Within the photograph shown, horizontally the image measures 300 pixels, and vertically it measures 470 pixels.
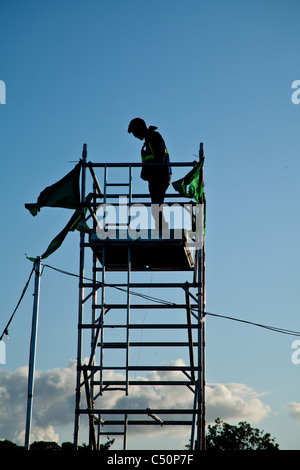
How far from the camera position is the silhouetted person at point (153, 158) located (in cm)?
1593

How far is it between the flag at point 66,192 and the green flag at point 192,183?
2024mm

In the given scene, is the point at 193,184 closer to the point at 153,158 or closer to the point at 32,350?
the point at 153,158

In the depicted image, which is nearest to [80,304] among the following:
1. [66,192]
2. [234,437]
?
[66,192]

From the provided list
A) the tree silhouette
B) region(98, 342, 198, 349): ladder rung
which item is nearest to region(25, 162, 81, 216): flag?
region(98, 342, 198, 349): ladder rung

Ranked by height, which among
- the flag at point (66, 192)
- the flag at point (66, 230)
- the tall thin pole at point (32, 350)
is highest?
the flag at point (66, 192)

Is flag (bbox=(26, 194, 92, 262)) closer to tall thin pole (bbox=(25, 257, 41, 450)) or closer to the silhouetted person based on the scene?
the silhouetted person

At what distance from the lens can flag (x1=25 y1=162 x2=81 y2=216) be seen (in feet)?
52.3

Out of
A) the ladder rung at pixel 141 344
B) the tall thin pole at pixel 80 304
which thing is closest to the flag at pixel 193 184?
the tall thin pole at pixel 80 304

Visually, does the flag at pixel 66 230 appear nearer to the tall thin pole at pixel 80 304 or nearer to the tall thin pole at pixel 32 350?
the tall thin pole at pixel 80 304

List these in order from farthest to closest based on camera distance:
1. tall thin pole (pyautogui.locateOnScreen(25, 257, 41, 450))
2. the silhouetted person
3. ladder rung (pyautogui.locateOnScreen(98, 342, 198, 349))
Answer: the silhouetted person, ladder rung (pyautogui.locateOnScreen(98, 342, 198, 349)), tall thin pole (pyautogui.locateOnScreen(25, 257, 41, 450))

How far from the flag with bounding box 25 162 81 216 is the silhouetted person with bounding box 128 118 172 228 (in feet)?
4.55
